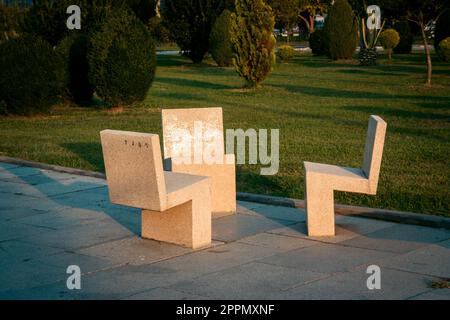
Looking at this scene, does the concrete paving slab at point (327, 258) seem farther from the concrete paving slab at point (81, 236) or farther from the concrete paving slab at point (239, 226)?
the concrete paving slab at point (81, 236)

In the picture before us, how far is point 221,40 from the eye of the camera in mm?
35625

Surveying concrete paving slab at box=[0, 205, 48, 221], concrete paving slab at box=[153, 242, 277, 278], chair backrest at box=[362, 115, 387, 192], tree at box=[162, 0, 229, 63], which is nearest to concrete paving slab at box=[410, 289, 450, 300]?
concrete paving slab at box=[153, 242, 277, 278]

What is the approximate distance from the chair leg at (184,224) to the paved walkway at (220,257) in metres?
0.11

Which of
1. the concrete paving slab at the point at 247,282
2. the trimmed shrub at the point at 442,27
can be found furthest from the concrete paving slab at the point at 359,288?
the trimmed shrub at the point at 442,27

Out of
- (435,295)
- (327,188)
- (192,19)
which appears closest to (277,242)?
(327,188)

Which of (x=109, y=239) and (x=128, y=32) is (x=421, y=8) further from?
(x=109, y=239)

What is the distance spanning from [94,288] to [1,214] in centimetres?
312

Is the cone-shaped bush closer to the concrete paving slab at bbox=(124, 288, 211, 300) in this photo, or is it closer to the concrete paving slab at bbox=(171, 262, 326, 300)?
the concrete paving slab at bbox=(171, 262, 326, 300)

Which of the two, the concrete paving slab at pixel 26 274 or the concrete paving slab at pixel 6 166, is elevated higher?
the concrete paving slab at pixel 26 274

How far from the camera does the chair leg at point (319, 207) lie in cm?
804

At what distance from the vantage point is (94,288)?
6.35m

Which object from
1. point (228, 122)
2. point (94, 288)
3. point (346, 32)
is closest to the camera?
point (94, 288)

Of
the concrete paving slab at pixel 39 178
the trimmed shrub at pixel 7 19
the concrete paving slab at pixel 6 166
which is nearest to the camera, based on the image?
the concrete paving slab at pixel 39 178

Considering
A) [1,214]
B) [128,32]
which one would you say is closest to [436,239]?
[1,214]
